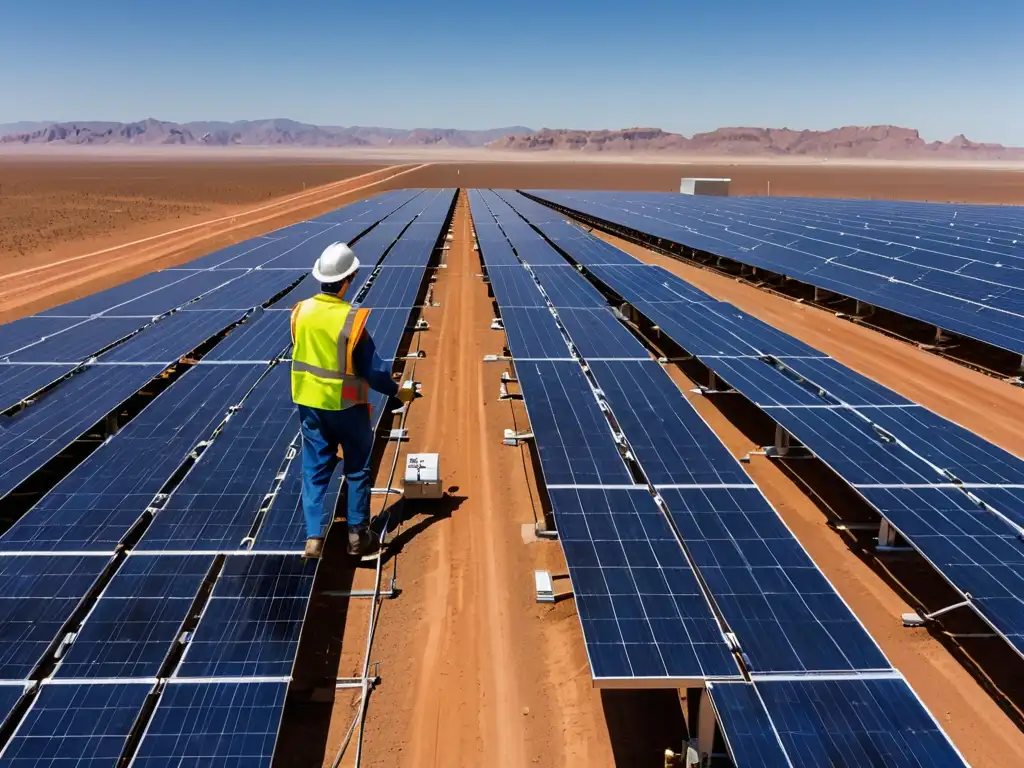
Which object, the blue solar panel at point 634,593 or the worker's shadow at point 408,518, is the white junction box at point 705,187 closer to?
the worker's shadow at point 408,518

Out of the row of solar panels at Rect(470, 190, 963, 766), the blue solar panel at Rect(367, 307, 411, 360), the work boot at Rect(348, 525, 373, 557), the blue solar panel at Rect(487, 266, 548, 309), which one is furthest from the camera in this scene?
the blue solar panel at Rect(487, 266, 548, 309)

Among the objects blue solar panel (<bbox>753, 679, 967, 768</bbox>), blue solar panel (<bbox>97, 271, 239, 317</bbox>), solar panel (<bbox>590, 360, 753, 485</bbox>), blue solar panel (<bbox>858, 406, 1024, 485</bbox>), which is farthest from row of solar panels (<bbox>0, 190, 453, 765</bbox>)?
blue solar panel (<bbox>97, 271, 239, 317</bbox>)

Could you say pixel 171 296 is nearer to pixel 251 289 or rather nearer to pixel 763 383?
pixel 251 289

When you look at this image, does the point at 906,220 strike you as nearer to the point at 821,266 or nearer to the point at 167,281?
the point at 821,266

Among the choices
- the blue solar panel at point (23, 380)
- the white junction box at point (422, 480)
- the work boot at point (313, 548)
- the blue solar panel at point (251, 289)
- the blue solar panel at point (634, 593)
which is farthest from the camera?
the blue solar panel at point (251, 289)

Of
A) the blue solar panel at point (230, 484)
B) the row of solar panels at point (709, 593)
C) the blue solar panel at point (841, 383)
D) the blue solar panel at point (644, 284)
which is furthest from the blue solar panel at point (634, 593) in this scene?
the blue solar panel at point (644, 284)

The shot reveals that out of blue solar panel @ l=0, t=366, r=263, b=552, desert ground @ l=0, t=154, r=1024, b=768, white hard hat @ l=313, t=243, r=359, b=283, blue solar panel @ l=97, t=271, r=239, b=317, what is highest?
white hard hat @ l=313, t=243, r=359, b=283

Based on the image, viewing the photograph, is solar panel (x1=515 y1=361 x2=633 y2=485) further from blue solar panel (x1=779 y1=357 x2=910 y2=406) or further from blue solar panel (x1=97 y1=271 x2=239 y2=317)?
blue solar panel (x1=97 y1=271 x2=239 y2=317)

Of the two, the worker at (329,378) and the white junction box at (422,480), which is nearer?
the worker at (329,378)
